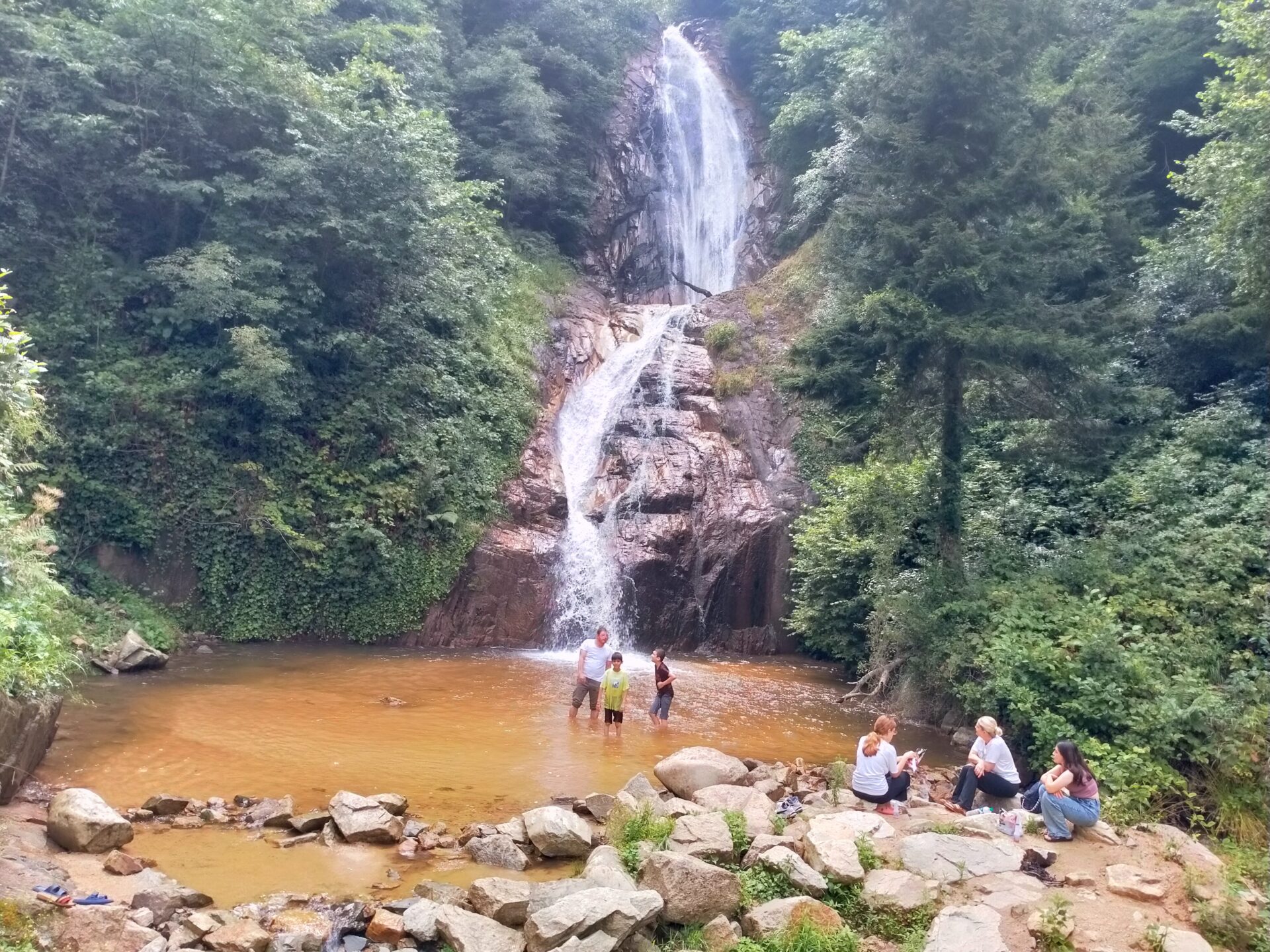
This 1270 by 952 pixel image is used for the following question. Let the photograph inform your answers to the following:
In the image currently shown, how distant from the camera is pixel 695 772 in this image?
8977 millimetres

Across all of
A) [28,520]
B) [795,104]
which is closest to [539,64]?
[795,104]

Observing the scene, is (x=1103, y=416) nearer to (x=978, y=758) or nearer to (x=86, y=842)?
(x=978, y=758)

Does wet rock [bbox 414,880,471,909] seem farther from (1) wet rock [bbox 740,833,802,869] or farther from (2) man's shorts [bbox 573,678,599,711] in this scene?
(2) man's shorts [bbox 573,678,599,711]

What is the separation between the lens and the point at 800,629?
55.2 ft

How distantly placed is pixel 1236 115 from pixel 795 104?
52.6ft

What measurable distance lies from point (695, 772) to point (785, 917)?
125 inches

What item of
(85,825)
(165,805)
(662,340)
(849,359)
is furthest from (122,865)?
(662,340)

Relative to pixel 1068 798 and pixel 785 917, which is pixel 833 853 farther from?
pixel 1068 798

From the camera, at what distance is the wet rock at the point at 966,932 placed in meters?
5.49

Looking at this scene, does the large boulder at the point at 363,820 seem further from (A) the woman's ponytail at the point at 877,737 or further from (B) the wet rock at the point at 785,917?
(A) the woman's ponytail at the point at 877,737

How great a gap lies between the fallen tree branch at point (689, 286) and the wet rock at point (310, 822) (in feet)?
81.8

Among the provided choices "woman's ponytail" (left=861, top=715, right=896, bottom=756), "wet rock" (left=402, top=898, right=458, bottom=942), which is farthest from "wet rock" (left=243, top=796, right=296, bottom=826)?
"woman's ponytail" (left=861, top=715, right=896, bottom=756)

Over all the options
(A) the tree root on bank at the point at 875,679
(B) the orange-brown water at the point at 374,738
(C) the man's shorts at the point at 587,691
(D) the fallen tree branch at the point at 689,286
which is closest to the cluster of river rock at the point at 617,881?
(B) the orange-brown water at the point at 374,738

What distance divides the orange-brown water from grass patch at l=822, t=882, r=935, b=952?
238 centimetres
